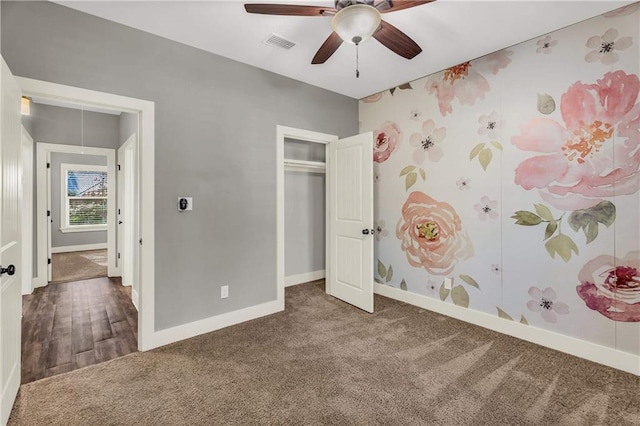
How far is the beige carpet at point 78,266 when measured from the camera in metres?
4.96

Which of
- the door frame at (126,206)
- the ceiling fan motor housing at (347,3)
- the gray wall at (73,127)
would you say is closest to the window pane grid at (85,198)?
the gray wall at (73,127)

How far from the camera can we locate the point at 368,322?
313cm

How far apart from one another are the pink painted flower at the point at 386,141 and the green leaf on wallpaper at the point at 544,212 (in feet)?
5.59

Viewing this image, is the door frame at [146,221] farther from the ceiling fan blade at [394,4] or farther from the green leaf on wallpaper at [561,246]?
A: the green leaf on wallpaper at [561,246]

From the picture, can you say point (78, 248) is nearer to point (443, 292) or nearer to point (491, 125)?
point (443, 292)

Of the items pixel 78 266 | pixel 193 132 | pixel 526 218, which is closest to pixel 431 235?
pixel 526 218

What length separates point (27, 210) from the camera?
4305 millimetres

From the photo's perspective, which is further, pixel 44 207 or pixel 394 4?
pixel 44 207

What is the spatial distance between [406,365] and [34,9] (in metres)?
3.76

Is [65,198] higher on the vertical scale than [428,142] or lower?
→ lower

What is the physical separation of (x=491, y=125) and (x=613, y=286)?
1667 millimetres

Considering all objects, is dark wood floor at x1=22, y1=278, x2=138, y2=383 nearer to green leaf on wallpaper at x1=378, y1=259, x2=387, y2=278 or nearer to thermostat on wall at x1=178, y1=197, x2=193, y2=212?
thermostat on wall at x1=178, y1=197, x2=193, y2=212

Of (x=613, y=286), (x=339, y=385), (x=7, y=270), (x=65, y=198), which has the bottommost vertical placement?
(x=339, y=385)

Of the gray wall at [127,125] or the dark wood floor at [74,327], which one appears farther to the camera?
the gray wall at [127,125]
